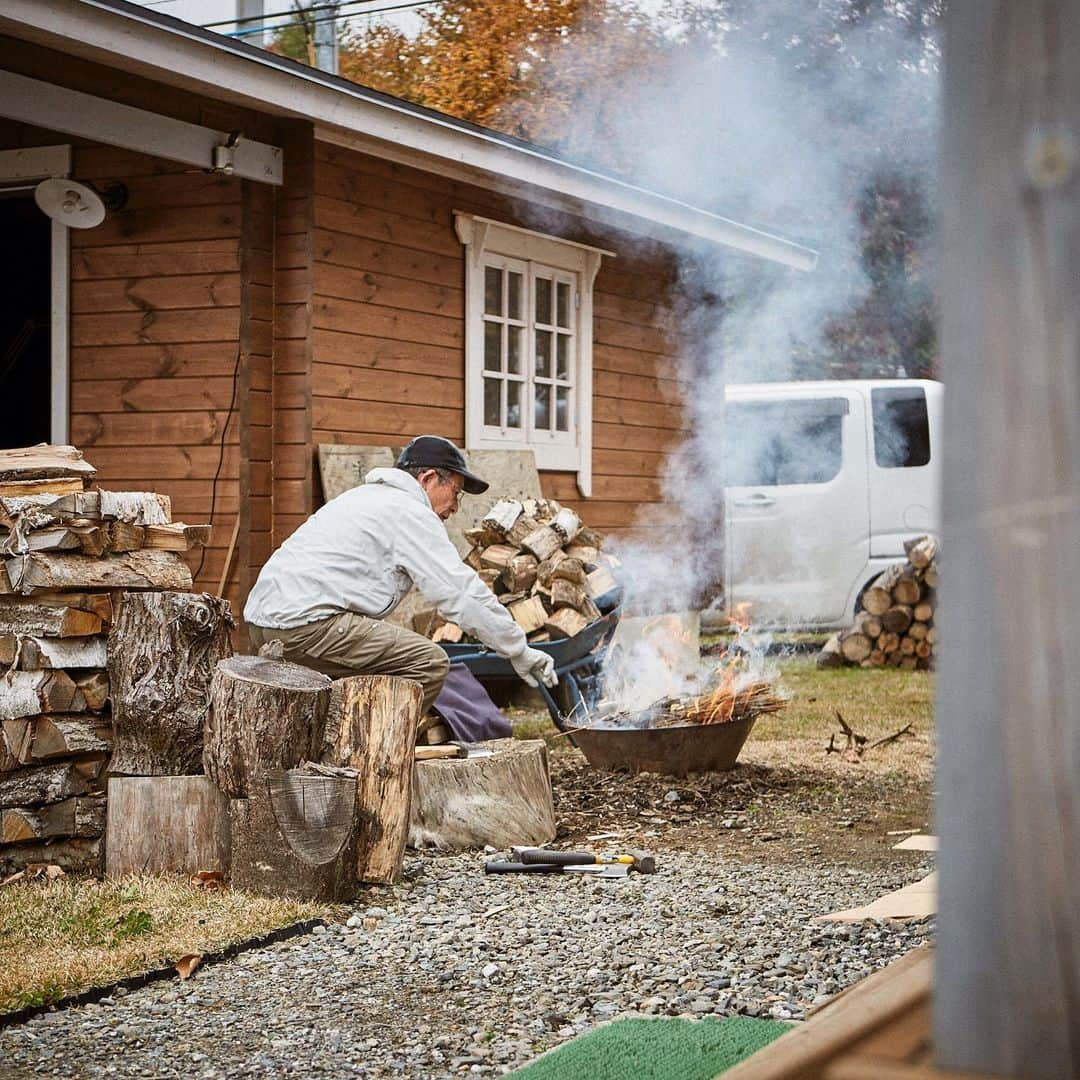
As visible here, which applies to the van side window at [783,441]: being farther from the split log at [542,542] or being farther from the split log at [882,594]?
the split log at [542,542]

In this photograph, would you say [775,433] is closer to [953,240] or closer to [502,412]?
[502,412]

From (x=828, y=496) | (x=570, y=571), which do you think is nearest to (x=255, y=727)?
(x=570, y=571)

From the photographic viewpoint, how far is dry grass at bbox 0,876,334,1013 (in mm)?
3754

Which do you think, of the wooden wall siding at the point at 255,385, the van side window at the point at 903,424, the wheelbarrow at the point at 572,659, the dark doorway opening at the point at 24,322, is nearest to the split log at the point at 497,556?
the wheelbarrow at the point at 572,659

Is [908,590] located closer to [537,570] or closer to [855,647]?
[855,647]

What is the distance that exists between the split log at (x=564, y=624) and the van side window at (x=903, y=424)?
18.0ft

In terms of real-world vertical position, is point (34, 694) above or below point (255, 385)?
below

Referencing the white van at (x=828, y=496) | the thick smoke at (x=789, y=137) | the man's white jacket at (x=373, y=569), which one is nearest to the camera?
the man's white jacket at (x=373, y=569)

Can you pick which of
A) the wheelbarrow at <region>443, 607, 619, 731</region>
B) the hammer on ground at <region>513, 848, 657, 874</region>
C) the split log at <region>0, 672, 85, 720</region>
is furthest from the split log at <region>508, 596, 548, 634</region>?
the split log at <region>0, 672, 85, 720</region>

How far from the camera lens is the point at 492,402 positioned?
9.56m

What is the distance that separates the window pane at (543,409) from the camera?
10070mm

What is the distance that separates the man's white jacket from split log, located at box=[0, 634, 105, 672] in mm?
968

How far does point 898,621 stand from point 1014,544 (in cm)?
1135

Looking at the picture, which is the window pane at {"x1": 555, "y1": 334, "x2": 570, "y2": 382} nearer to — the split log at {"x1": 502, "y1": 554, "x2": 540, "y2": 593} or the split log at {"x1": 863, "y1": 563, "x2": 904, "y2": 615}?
the split log at {"x1": 502, "y1": 554, "x2": 540, "y2": 593}
